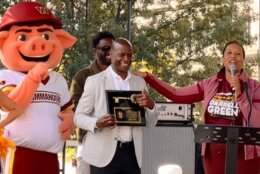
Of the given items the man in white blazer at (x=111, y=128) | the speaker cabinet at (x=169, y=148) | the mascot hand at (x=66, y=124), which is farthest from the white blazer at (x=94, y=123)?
the speaker cabinet at (x=169, y=148)

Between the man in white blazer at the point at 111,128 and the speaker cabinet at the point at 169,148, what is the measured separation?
2.19 meters

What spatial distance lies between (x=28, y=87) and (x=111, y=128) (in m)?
0.62

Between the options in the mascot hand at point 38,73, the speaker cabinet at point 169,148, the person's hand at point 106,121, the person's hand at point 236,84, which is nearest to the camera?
the person's hand at point 106,121

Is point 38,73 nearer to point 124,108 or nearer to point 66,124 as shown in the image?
point 66,124

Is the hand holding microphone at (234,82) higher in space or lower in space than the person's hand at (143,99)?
higher

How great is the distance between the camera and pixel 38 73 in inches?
152

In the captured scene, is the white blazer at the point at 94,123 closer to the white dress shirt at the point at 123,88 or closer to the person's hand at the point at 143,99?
the white dress shirt at the point at 123,88

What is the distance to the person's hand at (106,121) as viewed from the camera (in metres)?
3.74

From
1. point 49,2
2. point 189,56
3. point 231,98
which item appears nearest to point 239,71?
point 231,98

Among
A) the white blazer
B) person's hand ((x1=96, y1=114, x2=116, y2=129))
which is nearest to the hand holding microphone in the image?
the white blazer

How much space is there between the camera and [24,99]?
3.79 m

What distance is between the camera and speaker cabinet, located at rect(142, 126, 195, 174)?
20.2ft

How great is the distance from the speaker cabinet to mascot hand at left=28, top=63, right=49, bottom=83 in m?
2.41

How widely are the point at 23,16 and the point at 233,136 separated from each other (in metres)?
1.70
